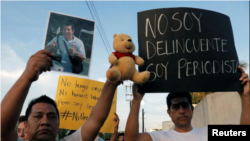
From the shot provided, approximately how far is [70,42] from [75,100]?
1.41 m

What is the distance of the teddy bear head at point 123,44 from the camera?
164 cm

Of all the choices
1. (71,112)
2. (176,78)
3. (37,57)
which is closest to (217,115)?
(71,112)

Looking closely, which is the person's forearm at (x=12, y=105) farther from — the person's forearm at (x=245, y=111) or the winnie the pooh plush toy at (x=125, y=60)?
the person's forearm at (x=245, y=111)

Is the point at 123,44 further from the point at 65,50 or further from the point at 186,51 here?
the point at 65,50

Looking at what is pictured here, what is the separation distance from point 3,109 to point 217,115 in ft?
22.7

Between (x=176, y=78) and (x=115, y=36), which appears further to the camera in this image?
(x=176, y=78)

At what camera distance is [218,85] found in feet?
6.40

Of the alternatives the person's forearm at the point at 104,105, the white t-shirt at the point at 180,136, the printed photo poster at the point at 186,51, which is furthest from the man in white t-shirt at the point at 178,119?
the person's forearm at the point at 104,105

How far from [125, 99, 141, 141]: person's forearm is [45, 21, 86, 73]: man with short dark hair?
42.0 inches

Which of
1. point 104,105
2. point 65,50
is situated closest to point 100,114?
point 104,105

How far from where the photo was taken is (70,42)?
271 centimetres

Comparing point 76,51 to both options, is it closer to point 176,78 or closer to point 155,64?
point 155,64

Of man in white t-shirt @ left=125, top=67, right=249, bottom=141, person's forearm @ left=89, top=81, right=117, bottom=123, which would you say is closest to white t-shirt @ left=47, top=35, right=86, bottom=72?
person's forearm @ left=89, top=81, right=117, bottom=123

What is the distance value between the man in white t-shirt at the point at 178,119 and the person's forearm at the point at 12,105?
1.03 meters
